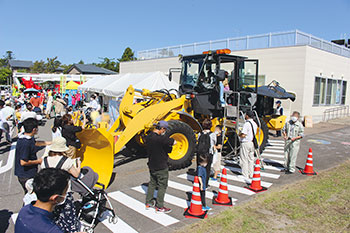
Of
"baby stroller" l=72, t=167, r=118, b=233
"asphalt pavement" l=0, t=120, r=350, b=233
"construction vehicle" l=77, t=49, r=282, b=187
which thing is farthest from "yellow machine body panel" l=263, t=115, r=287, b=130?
"baby stroller" l=72, t=167, r=118, b=233

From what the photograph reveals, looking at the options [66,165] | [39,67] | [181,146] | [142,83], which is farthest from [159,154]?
[39,67]

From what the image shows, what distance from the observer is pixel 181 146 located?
25.0 ft

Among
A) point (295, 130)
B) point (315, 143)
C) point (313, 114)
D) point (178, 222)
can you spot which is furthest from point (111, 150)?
point (313, 114)

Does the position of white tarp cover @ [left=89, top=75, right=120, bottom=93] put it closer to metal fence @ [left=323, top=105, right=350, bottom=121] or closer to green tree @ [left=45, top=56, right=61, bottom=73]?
metal fence @ [left=323, top=105, right=350, bottom=121]

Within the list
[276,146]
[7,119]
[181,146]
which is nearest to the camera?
[181,146]

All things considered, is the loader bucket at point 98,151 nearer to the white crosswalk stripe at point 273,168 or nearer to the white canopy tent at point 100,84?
the white crosswalk stripe at point 273,168

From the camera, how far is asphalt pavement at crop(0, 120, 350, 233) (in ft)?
15.4

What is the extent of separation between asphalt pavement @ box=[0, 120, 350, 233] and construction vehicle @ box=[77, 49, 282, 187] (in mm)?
763

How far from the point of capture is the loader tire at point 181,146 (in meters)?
7.29

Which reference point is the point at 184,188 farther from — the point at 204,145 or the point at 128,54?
the point at 128,54

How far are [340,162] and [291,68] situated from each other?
9.64 meters

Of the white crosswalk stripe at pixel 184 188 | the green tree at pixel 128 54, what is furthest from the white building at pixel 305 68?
the green tree at pixel 128 54

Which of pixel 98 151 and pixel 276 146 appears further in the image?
pixel 276 146

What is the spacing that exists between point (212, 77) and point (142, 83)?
835 centimetres
